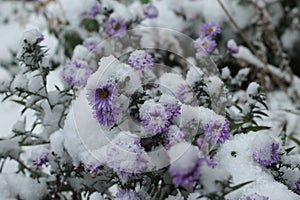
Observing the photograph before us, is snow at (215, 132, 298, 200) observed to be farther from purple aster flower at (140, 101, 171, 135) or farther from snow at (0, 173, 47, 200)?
snow at (0, 173, 47, 200)

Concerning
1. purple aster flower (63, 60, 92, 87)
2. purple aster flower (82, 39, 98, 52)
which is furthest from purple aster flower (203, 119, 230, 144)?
purple aster flower (82, 39, 98, 52)

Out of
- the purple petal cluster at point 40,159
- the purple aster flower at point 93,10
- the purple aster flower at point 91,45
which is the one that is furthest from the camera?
the purple aster flower at point 93,10

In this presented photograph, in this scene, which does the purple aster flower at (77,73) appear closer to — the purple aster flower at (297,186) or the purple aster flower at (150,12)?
the purple aster flower at (297,186)

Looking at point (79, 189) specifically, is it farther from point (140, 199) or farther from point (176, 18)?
point (176, 18)

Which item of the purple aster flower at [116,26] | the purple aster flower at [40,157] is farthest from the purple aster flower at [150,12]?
the purple aster flower at [40,157]

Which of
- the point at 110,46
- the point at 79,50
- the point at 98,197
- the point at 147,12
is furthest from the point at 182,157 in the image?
the point at 147,12

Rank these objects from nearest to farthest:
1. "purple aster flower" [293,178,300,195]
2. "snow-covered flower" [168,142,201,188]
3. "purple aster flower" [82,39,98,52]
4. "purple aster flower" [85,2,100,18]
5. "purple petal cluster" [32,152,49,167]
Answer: "snow-covered flower" [168,142,201,188] → "purple aster flower" [293,178,300,195] → "purple petal cluster" [32,152,49,167] → "purple aster flower" [82,39,98,52] → "purple aster flower" [85,2,100,18]

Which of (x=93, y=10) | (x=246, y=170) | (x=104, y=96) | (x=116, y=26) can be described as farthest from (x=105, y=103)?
(x=93, y=10)

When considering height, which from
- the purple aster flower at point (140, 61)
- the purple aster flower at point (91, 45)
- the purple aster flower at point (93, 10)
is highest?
the purple aster flower at point (93, 10)
